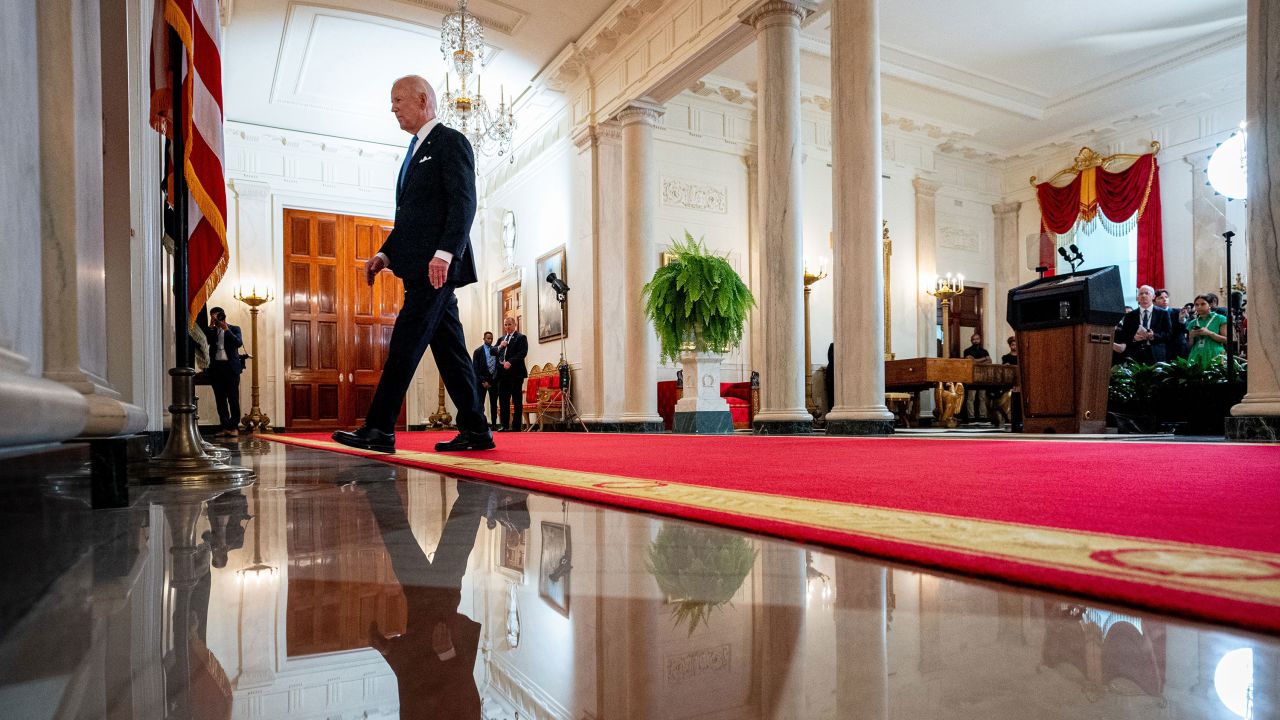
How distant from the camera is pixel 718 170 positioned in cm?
1070

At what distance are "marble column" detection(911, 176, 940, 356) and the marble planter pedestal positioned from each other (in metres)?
5.44

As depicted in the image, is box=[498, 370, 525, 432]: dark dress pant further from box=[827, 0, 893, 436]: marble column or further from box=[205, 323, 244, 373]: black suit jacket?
box=[827, 0, 893, 436]: marble column

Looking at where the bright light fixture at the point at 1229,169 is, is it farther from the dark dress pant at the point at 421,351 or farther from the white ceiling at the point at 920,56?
the dark dress pant at the point at 421,351

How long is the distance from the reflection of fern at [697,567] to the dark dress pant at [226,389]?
1004cm

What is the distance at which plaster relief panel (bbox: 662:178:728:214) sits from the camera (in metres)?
10.3

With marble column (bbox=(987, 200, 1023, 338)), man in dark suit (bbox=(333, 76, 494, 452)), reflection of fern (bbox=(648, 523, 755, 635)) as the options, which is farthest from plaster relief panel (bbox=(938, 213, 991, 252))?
reflection of fern (bbox=(648, 523, 755, 635))

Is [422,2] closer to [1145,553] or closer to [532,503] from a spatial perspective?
[532,503]

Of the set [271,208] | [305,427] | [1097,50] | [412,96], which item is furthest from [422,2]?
[1097,50]

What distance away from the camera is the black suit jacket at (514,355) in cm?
1062

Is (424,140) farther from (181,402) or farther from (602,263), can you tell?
(602,263)

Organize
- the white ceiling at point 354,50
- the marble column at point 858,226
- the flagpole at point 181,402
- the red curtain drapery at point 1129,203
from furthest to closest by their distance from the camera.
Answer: the red curtain drapery at point 1129,203 < the white ceiling at point 354,50 < the marble column at point 858,226 < the flagpole at point 181,402

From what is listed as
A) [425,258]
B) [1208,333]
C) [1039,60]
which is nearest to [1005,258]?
[1039,60]

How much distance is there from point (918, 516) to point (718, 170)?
9.74 meters

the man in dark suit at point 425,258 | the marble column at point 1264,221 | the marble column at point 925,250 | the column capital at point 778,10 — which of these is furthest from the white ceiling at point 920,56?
the man in dark suit at point 425,258
